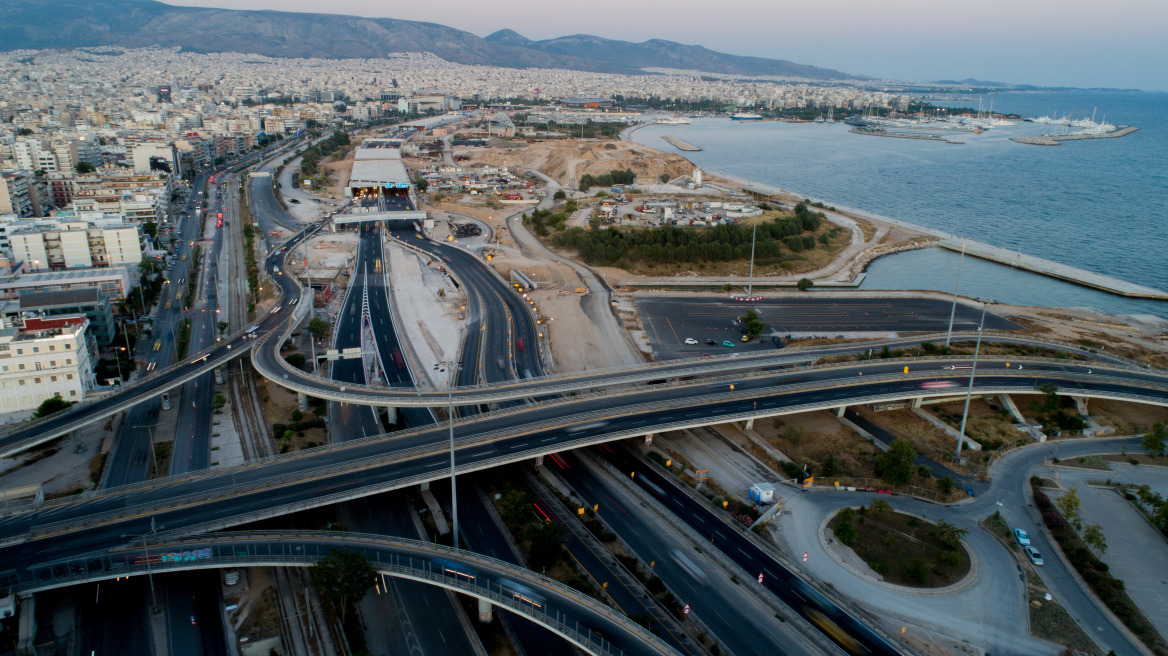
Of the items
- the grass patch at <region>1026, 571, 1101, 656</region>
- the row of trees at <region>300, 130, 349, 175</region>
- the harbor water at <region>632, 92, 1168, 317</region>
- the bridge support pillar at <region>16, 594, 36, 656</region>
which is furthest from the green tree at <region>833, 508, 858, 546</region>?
the row of trees at <region>300, 130, 349, 175</region>

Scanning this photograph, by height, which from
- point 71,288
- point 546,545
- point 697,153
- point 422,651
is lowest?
point 422,651

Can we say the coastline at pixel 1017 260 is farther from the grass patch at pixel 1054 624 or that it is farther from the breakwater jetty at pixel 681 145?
the breakwater jetty at pixel 681 145

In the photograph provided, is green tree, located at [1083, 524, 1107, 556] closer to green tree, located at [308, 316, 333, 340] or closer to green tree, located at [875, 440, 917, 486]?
green tree, located at [875, 440, 917, 486]

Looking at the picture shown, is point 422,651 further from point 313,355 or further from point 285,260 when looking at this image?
point 285,260

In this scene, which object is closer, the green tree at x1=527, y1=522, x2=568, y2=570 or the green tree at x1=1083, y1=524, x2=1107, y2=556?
the green tree at x1=527, y1=522, x2=568, y2=570

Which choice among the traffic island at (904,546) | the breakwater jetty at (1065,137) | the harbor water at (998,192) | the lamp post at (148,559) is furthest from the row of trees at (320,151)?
the breakwater jetty at (1065,137)

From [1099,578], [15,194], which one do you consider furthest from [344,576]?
[15,194]

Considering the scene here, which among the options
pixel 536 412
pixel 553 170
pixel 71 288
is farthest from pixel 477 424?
pixel 553 170

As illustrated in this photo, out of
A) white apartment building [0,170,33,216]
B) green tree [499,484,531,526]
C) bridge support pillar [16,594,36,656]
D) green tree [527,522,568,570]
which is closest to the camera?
bridge support pillar [16,594,36,656]
